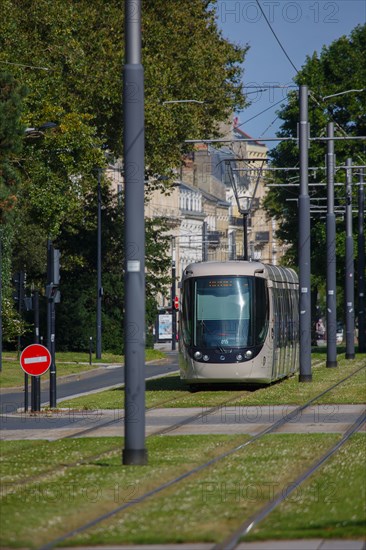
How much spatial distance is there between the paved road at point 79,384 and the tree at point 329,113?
15.6m

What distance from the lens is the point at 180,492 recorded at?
1413 centimetres

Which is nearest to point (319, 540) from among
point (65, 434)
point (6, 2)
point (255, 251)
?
point (65, 434)

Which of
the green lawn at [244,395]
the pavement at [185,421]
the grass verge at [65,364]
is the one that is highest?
the pavement at [185,421]

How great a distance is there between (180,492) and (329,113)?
56.2 m

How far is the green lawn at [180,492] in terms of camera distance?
458 inches

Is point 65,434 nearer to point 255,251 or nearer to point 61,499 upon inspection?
point 61,499

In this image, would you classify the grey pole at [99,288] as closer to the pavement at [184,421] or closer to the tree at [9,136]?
the tree at [9,136]

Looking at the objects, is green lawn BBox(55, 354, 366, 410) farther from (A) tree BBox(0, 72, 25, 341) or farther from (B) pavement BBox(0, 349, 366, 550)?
(A) tree BBox(0, 72, 25, 341)

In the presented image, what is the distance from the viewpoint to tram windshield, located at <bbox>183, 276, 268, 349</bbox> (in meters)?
34.0

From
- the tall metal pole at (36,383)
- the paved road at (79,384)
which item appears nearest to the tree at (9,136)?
the paved road at (79,384)

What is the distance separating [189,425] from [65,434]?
215 cm

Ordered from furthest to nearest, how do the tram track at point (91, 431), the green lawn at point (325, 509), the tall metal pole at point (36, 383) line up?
the tall metal pole at point (36, 383) < the tram track at point (91, 431) < the green lawn at point (325, 509)

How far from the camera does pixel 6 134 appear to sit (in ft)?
129

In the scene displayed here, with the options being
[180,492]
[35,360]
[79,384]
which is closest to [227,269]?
[35,360]
